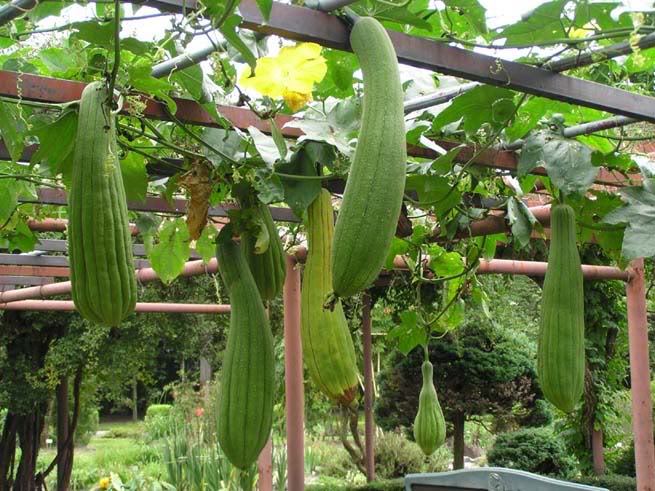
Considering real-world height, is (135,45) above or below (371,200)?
above

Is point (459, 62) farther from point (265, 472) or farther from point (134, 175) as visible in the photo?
point (265, 472)

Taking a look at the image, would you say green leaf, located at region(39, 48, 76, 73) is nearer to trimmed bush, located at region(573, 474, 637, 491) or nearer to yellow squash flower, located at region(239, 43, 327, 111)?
yellow squash flower, located at region(239, 43, 327, 111)

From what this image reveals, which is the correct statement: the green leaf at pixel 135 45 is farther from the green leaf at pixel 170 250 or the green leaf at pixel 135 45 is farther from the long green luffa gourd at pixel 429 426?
the long green luffa gourd at pixel 429 426

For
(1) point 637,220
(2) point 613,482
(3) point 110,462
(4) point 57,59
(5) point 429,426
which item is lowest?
(3) point 110,462

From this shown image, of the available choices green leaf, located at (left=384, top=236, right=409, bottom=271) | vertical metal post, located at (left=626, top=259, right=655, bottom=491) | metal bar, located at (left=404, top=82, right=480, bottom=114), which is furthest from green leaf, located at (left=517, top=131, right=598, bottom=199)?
vertical metal post, located at (left=626, top=259, right=655, bottom=491)

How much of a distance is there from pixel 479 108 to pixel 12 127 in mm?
939

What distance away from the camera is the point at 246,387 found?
1.22 m

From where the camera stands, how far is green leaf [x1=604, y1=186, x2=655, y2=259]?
1.44 metres

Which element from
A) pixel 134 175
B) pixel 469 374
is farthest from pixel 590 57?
pixel 469 374

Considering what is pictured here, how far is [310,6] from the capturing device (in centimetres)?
112

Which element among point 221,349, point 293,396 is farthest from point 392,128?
point 221,349

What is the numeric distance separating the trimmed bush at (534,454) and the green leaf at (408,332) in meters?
3.86

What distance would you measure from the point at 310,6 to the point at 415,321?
2.10m

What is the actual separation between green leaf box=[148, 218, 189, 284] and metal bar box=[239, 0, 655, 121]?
1.27m
